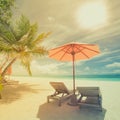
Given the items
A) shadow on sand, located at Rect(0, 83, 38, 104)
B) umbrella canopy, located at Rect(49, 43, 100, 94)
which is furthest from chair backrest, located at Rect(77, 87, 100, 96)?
shadow on sand, located at Rect(0, 83, 38, 104)

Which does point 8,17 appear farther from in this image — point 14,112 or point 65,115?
point 65,115

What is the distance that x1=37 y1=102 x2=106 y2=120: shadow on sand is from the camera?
4695 millimetres

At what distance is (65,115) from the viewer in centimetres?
493

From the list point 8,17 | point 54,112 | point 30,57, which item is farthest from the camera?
point 30,57

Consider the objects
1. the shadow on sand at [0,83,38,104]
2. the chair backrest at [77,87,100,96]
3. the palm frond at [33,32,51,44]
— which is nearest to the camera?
the chair backrest at [77,87,100,96]

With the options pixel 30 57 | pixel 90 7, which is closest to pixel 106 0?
pixel 90 7

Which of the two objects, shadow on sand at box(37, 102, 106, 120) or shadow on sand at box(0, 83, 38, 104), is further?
shadow on sand at box(0, 83, 38, 104)

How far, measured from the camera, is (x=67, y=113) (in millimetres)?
5129

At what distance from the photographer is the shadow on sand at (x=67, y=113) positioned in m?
4.70

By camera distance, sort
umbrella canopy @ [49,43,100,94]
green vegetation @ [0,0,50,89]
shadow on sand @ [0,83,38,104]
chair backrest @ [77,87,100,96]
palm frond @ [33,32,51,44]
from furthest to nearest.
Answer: palm frond @ [33,32,51,44]
green vegetation @ [0,0,50,89]
shadow on sand @ [0,83,38,104]
umbrella canopy @ [49,43,100,94]
chair backrest @ [77,87,100,96]

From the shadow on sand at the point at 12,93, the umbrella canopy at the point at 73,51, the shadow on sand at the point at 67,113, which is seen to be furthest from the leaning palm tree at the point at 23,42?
the shadow on sand at the point at 67,113

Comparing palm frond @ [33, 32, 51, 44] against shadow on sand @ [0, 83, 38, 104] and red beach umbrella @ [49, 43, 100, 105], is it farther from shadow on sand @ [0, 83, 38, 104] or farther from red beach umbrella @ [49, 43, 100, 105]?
red beach umbrella @ [49, 43, 100, 105]

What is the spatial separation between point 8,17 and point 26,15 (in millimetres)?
3739

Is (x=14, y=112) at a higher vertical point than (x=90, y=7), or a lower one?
lower
